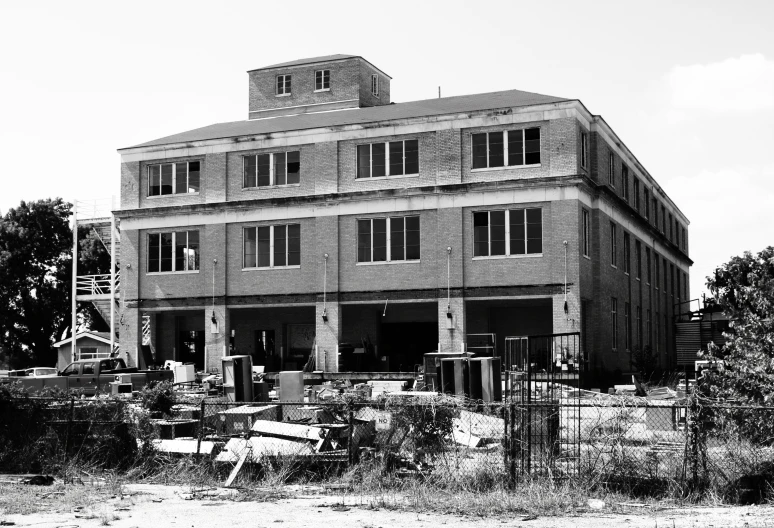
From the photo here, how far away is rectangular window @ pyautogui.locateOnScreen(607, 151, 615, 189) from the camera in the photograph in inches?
1891

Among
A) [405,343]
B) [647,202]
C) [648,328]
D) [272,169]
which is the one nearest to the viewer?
[272,169]

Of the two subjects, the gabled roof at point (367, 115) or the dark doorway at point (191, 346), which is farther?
the dark doorway at point (191, 346)

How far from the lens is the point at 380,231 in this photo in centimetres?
4534

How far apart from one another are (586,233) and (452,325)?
7.22 m

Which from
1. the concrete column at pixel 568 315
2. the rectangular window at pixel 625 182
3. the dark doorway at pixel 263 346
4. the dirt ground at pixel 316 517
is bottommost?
the dirt ground at pixel 316 517

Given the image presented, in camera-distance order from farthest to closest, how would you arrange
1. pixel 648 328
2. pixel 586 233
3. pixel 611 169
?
pixel 648 328, pixel 611 169, pixel 586 233

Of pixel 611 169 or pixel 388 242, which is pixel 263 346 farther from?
pixel 611 169

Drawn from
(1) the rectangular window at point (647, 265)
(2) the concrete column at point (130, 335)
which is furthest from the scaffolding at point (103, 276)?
(1) the rectangular window at point (647, 265)

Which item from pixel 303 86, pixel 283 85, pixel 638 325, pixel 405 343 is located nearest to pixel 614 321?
pixel 638 325

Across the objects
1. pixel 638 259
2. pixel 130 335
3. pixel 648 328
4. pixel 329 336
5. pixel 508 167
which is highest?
pixel 508 167

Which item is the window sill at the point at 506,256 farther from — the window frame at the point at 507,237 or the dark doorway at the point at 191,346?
the dark doorway at the point at 191,346

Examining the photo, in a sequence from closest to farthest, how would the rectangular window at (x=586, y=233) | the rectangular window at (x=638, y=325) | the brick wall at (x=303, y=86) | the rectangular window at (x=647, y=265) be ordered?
1. the rectangular window at (x=586, y=233)
2. the rectangular window at (x=638, y=325)
3. the brick wall at (x=303, y=86)
4. the rectangular window at (x=647, y=265)

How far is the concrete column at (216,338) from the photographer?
4772cm

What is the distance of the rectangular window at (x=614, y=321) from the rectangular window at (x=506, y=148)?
8.69m
